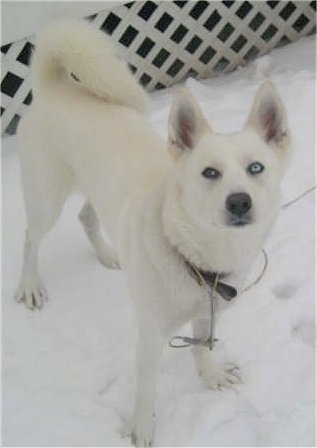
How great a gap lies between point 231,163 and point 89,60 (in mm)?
857

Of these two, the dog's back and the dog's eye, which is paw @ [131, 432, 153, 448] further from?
the dog's eye

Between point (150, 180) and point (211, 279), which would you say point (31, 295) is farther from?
point (211, 279)

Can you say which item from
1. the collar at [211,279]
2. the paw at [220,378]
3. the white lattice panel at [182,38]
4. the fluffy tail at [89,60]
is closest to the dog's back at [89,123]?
the fluffy tail at [89,60]

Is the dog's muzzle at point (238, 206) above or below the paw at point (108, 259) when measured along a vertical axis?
above

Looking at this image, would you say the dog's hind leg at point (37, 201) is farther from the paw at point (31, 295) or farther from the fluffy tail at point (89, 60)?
the fluffy tail at point (89, 60)

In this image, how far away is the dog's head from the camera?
169cm

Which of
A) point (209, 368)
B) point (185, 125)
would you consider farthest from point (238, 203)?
point (209, 368)

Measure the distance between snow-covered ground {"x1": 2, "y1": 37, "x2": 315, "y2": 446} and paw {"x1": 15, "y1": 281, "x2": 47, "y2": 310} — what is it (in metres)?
0.03

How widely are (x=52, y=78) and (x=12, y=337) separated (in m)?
1.08

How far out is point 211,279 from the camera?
1933 millimetres

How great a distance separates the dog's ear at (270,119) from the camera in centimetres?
183

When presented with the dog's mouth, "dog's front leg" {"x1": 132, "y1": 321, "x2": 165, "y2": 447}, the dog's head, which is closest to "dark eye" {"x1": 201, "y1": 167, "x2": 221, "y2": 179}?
the dog's head

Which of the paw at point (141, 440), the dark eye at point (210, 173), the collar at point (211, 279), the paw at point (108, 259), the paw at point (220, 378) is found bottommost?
the paw at point (108, 259)

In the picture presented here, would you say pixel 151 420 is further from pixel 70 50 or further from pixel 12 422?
pixel 70 50
